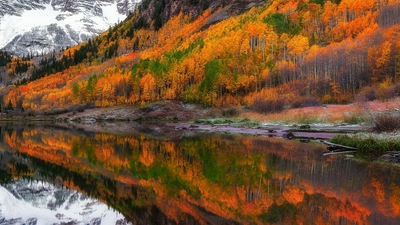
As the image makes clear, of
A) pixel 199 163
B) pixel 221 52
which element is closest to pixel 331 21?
pixel 221 52

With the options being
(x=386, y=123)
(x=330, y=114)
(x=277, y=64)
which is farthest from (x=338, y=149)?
(x=277, y=64)

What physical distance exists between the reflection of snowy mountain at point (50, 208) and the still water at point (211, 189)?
5 centimetres

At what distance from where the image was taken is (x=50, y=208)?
14.5 m

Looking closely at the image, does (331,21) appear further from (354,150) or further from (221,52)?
(354,150)

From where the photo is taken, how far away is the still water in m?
11.6

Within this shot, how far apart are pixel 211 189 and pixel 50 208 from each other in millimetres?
6406

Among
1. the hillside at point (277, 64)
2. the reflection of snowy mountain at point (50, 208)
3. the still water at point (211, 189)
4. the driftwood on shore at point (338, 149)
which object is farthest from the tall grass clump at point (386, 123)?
the hillside at point (277, 64)

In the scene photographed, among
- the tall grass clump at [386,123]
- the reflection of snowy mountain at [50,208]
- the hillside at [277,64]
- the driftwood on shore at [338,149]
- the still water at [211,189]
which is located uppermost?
the hillside at [277,64]

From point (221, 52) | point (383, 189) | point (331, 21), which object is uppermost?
point (331, 21)

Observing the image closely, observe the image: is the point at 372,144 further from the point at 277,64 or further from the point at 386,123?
the point at 277,64

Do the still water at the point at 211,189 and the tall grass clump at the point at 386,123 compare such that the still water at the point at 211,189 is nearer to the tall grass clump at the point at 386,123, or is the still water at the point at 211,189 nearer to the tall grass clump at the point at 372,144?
the tall grass clump at the point at 372,144

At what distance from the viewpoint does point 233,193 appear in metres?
→ 14.1

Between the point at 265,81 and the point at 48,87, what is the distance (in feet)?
A: 388

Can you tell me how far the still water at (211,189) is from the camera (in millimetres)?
11609
